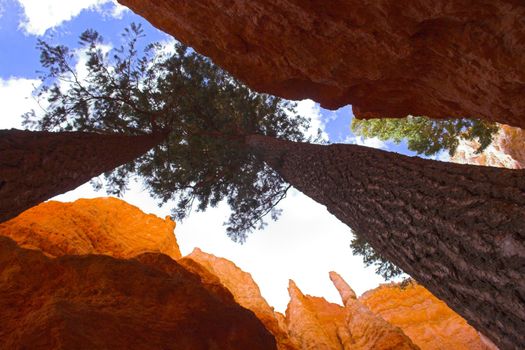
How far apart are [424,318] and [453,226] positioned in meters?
23.1

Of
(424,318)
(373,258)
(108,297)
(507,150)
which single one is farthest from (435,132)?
(507,150)

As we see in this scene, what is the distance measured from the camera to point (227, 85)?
10039 mm

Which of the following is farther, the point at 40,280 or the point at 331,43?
the point at 40,280

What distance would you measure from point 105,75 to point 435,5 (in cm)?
706

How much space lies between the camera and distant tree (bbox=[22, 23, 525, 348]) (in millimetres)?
2514

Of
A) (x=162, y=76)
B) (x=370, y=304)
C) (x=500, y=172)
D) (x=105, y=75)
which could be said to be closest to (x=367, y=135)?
(x=162, y=76)

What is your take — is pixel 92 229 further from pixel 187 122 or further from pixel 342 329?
pixel 342 329

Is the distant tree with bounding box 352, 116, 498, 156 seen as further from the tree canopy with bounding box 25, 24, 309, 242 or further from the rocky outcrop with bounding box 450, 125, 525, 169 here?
the rocky outcrop with bounding box 450, 125, 525, 169

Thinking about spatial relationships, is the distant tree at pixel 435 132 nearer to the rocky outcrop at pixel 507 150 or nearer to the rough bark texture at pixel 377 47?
the rough bark texture at pixel 377 47

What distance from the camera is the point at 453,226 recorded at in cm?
289

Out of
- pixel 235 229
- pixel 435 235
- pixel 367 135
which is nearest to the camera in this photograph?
pixel 435 235

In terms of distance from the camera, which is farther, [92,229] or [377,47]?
[92,229]

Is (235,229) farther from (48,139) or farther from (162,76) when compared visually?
(48,139)

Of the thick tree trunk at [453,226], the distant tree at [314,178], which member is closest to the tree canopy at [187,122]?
the distant tree at [314,178]
